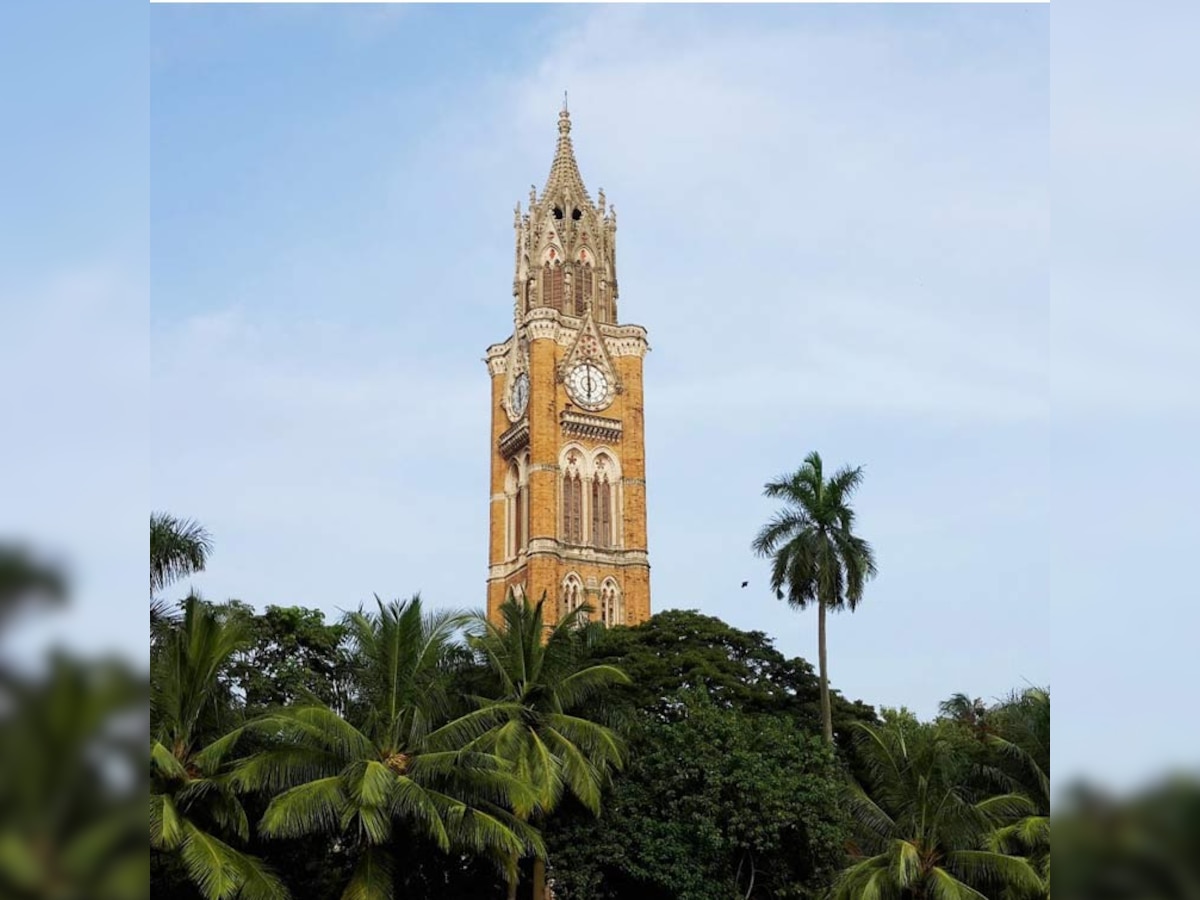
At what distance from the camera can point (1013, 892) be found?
990 inches

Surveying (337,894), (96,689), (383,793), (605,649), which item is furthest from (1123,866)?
(605,649)

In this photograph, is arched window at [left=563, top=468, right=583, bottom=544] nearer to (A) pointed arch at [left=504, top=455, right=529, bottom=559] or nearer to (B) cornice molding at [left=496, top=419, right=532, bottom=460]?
(A) pointed arch at [left=504, top=455, right=529, bottom=559]

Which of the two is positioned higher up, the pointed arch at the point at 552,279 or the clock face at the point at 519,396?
the pointed arch at the point at 552,279

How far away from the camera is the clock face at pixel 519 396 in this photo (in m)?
70.2

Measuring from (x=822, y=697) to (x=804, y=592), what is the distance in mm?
2667

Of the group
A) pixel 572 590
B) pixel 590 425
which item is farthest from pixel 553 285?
pixel 572 590

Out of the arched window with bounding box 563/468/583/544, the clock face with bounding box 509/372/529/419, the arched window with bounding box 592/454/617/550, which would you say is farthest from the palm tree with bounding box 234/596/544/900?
the clock face with bounding box 509/372/529/419

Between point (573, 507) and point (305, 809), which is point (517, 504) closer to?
point (573, 507)

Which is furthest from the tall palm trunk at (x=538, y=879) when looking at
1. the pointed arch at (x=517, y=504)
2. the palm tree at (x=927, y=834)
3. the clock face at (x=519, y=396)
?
the clock face at (x=519, y=396)

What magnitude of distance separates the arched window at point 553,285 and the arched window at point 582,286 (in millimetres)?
910

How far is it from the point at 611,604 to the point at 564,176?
82.0 ft

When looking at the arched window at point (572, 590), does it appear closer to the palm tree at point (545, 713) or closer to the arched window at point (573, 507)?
the arched window at point (573, 507)

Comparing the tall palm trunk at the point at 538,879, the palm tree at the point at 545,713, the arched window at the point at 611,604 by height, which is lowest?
the tall palm trunk at the point at 538,879

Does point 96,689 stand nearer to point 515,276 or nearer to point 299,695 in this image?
point 299,695
